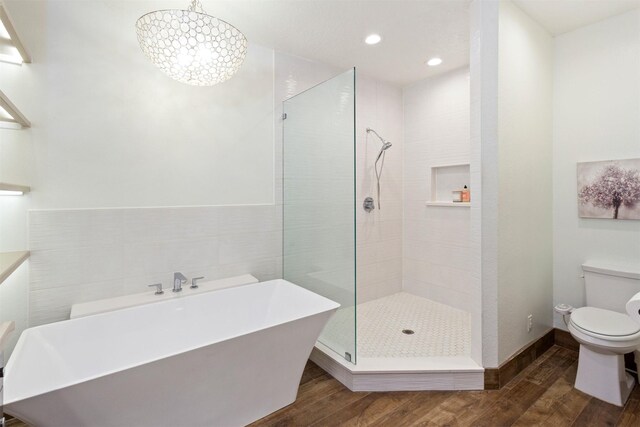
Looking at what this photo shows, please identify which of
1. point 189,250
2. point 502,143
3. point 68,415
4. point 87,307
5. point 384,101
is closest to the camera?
point 68,415

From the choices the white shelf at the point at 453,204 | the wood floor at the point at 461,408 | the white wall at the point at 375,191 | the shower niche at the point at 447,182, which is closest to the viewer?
the wood floor at the point at 461,408

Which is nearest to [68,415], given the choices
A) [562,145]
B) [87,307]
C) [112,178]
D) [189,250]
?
[87,307]

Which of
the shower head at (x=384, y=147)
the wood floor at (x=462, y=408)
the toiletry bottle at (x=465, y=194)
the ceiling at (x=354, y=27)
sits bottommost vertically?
the wood floor at (x=462, y=408)

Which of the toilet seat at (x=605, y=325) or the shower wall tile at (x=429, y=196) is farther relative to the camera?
the shower wall tile at (x=429, y=196)

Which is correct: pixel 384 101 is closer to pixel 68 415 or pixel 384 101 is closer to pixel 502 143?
pixel 502 143

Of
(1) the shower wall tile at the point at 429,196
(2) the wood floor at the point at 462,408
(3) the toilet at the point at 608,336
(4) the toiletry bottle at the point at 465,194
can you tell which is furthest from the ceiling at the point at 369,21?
(2) the wood floor at the point at 462,408

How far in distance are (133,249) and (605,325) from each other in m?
3.18

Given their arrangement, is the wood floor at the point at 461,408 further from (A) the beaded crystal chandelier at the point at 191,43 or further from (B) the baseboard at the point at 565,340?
(A) the beaded crystal chandelier at the point at 191,43

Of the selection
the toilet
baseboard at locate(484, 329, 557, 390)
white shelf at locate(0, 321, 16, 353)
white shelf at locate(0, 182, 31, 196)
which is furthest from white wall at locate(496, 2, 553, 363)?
white shelf at locate(0, 182, 31, 196)

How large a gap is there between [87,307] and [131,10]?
197cm

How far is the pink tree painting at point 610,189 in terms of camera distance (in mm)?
2240

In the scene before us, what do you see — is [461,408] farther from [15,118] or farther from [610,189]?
[15,118]

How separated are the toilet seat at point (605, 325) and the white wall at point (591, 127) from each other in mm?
435

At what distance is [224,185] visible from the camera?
2512 mm
